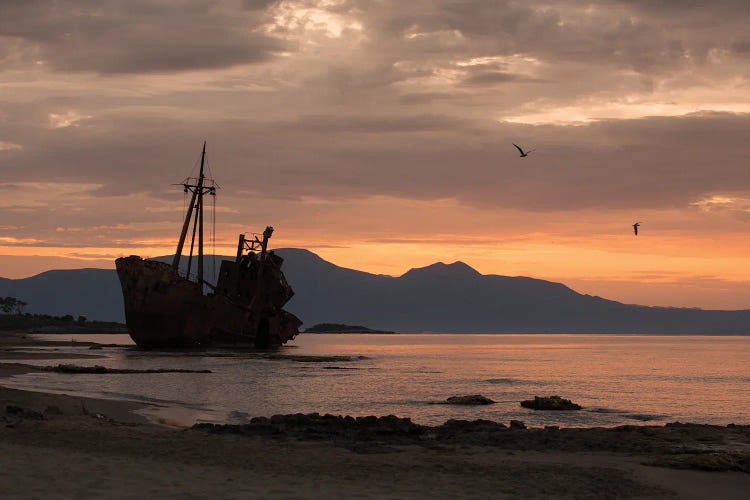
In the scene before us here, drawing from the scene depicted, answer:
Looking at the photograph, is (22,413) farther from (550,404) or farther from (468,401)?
(550,404)

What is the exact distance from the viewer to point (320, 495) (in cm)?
1594

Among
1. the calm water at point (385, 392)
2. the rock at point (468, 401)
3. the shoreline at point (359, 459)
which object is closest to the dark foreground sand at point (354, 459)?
the shoreline at point (359, 459)

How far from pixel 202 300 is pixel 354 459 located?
236ft

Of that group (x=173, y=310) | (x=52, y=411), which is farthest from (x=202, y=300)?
(x=52, y=411)

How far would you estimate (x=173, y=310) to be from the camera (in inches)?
3428

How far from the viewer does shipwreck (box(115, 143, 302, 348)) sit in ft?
281

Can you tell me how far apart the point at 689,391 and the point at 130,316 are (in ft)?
177

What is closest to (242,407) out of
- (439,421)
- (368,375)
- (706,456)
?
(439,421)

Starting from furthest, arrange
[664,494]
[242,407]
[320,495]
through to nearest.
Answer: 1. [242,407]
2. [664,494]
3. [320,495]

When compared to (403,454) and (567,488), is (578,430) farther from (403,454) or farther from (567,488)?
(567,488)

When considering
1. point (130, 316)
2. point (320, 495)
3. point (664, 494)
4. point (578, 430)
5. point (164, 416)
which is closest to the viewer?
point (320, 495)

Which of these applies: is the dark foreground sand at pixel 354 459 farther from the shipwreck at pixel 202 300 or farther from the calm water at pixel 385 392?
the shipwreck at pixel 202 300

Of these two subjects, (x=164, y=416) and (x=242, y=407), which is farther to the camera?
(x=242, y=407)

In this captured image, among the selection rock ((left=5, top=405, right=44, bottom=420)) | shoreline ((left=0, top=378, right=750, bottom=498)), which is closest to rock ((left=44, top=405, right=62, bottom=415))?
shoreline ((left=0, top=378, right=750, bottom=498))
